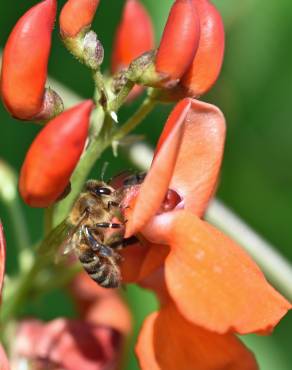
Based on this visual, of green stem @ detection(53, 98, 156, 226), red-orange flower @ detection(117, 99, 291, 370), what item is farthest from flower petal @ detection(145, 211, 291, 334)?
green stem @ detection(53, 98, 156, 226)

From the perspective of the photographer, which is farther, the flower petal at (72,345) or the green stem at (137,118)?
the flower petal at (72,345)

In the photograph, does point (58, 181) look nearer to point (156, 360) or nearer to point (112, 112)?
point (112, 112)

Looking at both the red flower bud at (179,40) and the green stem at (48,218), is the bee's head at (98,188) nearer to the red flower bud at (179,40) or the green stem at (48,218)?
the green stem at (48,218)

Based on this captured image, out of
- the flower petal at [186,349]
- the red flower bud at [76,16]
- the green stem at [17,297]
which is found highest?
the red flower bud at [76,16]

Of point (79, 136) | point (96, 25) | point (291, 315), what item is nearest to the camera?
point (79, 136)

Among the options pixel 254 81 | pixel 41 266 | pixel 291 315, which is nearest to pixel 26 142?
pixel 254 81

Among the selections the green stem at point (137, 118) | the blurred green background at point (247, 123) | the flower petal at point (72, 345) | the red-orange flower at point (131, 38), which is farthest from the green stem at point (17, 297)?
the blurred green background at point (247, 123)

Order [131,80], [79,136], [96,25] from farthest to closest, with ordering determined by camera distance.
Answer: [96,25] → [131,80] → [79,136]
